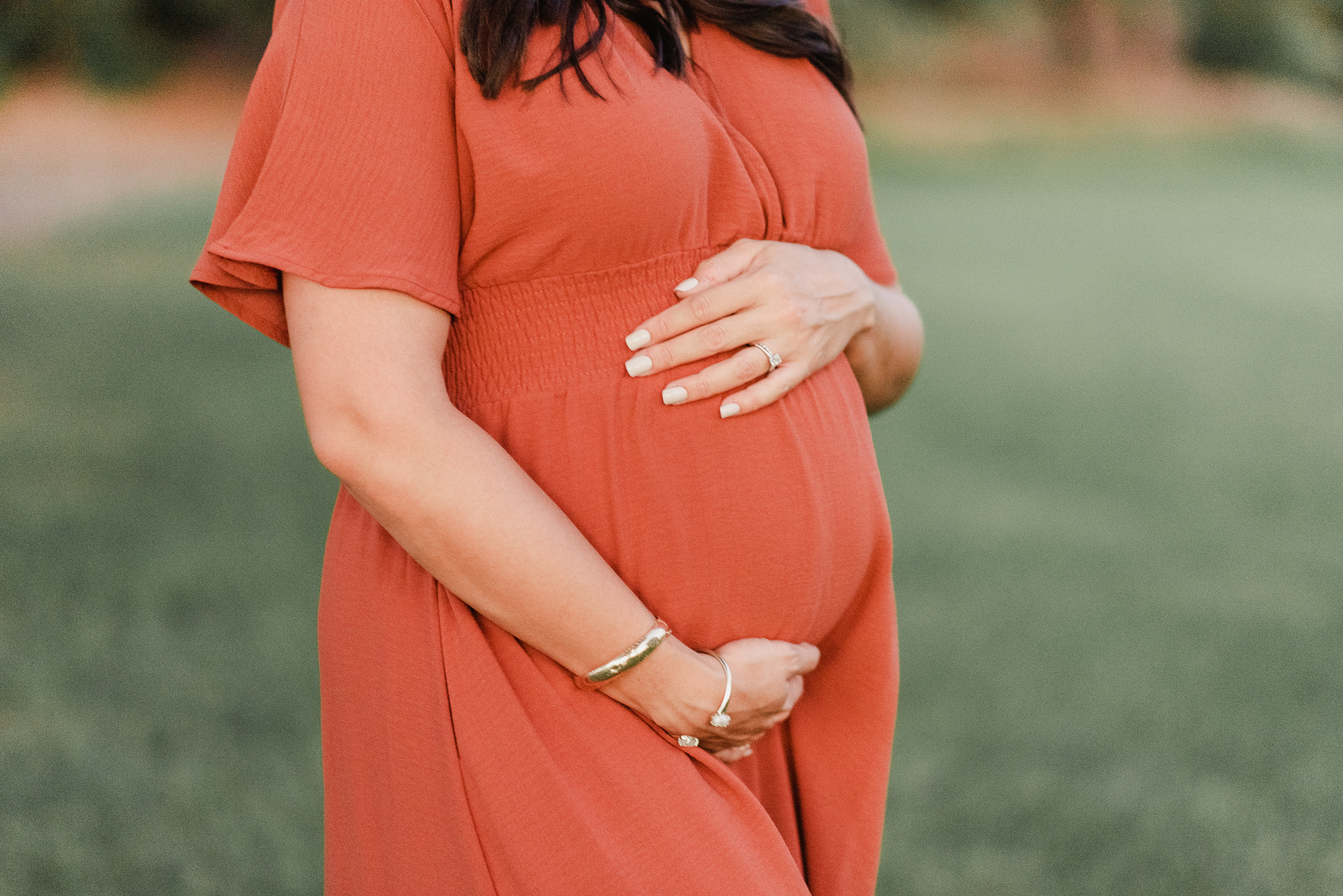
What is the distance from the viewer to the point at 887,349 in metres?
1.53

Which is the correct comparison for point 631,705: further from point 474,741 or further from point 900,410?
point 900,410

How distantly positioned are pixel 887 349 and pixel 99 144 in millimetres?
7516

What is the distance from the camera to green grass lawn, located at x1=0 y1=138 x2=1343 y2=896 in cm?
290

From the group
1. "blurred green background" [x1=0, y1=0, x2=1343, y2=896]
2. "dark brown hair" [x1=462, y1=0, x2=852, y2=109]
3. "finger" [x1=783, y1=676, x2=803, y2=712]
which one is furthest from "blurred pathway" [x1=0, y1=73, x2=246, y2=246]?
"finger" [x1=783, y1=676, x2=803, y2=712]

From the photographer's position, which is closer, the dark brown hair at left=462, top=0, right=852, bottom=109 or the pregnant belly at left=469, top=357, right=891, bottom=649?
the dark brown hair at left=462, top=0, right=852, bottom=109

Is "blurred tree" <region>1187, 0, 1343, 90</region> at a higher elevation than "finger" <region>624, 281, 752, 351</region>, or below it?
below

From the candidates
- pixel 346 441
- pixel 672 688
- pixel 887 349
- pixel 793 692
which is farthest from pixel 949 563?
pixel 346 441

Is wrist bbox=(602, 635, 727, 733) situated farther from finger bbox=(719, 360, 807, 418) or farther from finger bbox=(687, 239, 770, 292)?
finger bbox=(687, 239, 770, 292)

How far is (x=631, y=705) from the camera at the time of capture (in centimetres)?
111

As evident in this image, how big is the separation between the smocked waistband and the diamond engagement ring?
0.52 feet

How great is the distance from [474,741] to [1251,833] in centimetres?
269

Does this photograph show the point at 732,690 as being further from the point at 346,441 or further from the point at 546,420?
the point at 346,441

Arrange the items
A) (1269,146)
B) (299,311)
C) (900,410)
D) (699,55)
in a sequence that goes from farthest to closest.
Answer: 1. (1269,146)
2. (900,410)
3. (699,55)
4. (299,311)

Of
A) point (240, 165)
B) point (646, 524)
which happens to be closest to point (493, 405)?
point (646, 524)
